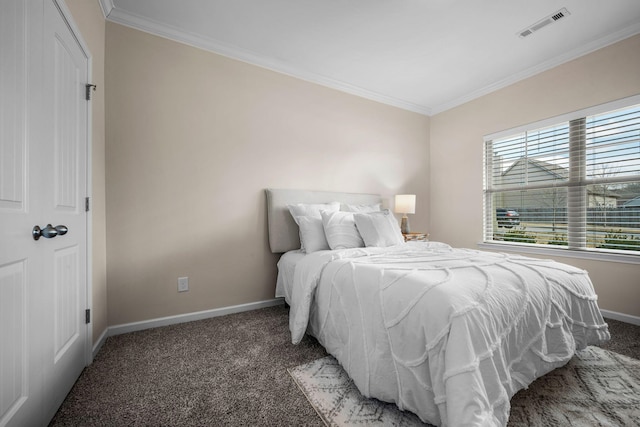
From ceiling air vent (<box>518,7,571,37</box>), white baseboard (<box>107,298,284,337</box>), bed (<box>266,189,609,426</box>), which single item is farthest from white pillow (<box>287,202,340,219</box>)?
ceiling air vent (<box>518,7,571,37</box>)

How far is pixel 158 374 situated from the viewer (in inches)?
65.8

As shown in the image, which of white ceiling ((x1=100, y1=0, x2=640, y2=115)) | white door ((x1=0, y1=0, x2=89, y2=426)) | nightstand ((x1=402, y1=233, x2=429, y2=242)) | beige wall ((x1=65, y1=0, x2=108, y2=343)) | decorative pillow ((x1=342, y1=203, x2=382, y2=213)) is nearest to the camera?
white door ((x1=0, y1=0, x2=89, y2=426))

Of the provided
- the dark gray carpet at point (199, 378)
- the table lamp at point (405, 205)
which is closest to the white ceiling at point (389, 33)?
the table lamp at point (405, 205)

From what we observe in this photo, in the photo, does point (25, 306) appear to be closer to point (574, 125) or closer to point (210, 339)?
point (210, 339)

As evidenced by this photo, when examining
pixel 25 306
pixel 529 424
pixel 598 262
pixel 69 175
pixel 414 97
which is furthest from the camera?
pixel 414 97

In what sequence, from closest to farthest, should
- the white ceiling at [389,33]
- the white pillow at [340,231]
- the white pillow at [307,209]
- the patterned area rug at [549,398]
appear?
the patterned area rug at [549,398] < the white ceiling at [389,33] < the white pillow at [340,231] < the white pillow at [307,209]

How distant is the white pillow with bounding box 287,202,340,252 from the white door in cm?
167

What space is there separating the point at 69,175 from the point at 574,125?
14.6ft

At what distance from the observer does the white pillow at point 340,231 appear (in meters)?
2.58

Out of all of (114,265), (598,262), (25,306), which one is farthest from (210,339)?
(598,262)

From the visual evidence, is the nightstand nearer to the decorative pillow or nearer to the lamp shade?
the lamp shade

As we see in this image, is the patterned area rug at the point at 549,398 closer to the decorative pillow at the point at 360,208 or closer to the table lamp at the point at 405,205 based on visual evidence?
the decorative pillow at the point at 360,208

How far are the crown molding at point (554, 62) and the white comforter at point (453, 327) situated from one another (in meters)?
2.45

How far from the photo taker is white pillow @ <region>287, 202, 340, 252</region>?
8.68 feet
